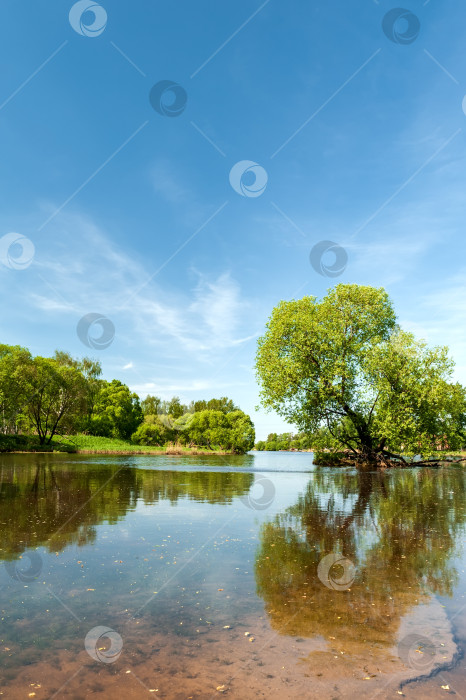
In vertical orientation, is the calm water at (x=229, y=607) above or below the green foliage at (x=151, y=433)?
below

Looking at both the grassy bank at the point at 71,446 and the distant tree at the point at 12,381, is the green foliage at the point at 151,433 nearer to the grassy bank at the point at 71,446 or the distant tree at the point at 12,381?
A: the grassy bank at the point at 71,446

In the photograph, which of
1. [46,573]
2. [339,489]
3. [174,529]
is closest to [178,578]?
[46,573]

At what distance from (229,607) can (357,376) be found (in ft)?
130

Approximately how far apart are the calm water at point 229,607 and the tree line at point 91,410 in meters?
64.5

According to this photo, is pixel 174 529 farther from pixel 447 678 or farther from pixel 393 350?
pixel 393 350

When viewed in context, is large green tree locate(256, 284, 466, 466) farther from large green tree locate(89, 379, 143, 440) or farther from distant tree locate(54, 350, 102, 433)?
large green tree locate(89, 379, 143, 440)

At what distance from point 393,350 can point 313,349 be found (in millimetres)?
7717

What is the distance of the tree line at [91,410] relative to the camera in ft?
238

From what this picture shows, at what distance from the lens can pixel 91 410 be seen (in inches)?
4353

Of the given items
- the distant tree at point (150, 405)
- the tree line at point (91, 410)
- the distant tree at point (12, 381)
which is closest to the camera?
the distant tree at point (12, 381)

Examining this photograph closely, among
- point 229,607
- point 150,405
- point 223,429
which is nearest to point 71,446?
point 223,429

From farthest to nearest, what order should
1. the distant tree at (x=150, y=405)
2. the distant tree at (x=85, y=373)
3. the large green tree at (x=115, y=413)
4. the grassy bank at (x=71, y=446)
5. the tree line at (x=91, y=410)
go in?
the distant tree at (x=150, y=405) < the large green tree at (x=115, y=413) < the distant tree at (x=85, y=373) < the tree line at (x=91, y=410) < the grassy bank at (x=71, y=446)

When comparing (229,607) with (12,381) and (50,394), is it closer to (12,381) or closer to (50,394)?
(12,381)

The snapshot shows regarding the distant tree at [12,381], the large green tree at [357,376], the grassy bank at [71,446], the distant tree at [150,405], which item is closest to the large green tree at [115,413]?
the distant tree at [150,405]
